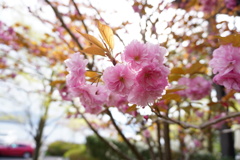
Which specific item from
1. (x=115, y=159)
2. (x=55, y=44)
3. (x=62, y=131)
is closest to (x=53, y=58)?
(x=55, y=44)

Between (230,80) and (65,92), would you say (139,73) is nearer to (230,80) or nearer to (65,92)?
(230,80)

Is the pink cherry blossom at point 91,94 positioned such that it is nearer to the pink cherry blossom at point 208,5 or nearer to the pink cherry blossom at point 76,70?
the pink cherry blossom at point 76,70

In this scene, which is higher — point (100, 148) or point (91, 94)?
point (91, 94)

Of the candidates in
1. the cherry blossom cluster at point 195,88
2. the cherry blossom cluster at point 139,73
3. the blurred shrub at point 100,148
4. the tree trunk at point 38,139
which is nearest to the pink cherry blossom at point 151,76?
the cherry blossom cluster at point 139,73

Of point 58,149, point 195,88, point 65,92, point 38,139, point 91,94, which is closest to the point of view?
point 91,94

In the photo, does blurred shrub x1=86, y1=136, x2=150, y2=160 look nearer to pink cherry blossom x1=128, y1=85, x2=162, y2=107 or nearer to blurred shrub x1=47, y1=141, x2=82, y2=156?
blurred shrub x1=47, y1=141, x2=82, y2=156

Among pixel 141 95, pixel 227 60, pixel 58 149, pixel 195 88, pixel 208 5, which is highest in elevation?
pixel 208 5

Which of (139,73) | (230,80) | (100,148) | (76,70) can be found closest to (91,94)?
(76,70)
